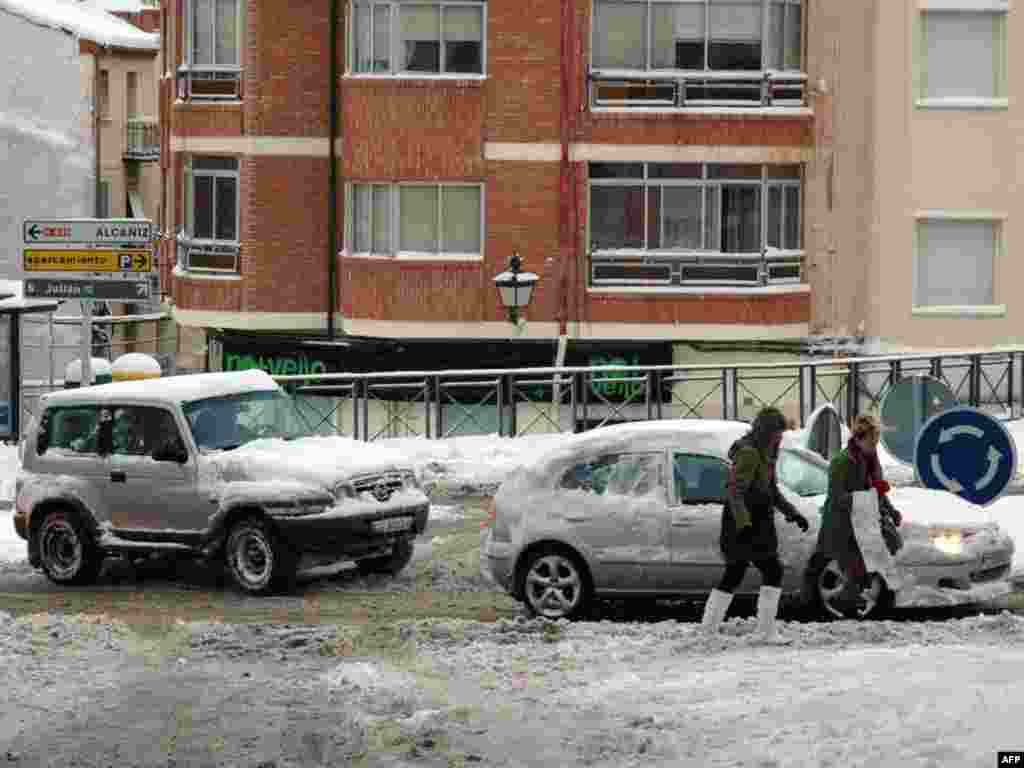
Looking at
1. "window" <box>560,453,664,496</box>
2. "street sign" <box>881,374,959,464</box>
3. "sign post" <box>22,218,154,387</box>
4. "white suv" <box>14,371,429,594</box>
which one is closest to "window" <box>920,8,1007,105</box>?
"sign post" <box>22,218,154,387</box>

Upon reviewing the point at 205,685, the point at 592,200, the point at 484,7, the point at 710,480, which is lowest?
the point at 205,685

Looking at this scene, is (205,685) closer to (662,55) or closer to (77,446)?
(77,446)

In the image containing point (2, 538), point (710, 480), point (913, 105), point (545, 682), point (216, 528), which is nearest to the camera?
point (545, 682)

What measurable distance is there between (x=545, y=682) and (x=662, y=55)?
77.7 ft

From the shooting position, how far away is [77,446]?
21.8 meters

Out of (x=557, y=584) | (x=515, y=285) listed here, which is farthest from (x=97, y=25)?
(x=557, y=584)

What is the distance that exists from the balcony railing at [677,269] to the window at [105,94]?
43.3 m

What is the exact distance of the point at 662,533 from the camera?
704 inches

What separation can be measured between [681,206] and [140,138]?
4440cm

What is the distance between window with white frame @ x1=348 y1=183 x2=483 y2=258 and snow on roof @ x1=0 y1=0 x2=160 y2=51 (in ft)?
94.9

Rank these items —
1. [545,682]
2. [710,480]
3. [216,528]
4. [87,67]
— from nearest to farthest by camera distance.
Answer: [545,682] → [710,480] → [216,528] → [87,67]

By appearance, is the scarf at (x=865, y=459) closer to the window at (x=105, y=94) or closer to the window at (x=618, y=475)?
the window at (x=618, y=475)

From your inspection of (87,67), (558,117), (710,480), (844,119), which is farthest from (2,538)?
(87,67)

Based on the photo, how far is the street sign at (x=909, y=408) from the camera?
18.4 m
